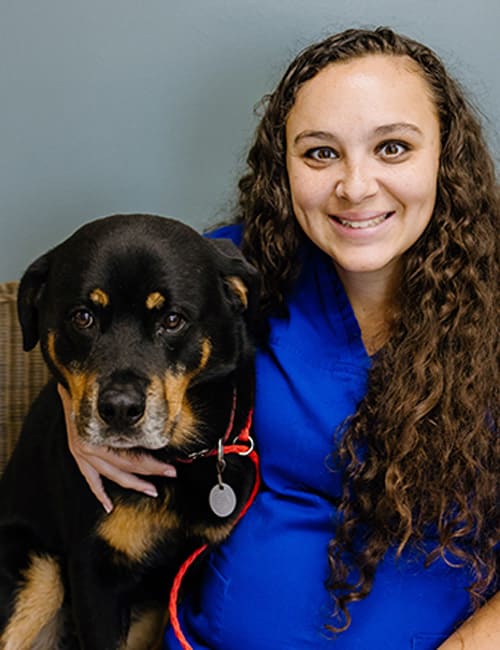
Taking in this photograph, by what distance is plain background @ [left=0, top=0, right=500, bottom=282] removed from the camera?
6.20ft

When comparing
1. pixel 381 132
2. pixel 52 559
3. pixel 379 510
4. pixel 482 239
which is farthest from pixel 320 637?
pixel 381 132

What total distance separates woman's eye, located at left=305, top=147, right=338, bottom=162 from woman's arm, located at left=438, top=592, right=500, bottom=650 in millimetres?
827

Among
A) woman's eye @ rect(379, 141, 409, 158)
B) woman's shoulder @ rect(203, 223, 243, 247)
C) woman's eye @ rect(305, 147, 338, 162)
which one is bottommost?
woman's shoulder @ rect(203, 223, 243, 247)

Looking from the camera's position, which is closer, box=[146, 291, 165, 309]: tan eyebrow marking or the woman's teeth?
box=[146, 291, 165, 309]: tan eyebrow marking

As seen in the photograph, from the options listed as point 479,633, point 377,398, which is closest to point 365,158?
point 377,398

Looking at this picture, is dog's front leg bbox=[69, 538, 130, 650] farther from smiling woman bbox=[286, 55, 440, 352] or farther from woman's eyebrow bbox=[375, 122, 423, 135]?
woman's eyebrow bbox=[375, 122, 423, 135]

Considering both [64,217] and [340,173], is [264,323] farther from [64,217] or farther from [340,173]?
[64,217]

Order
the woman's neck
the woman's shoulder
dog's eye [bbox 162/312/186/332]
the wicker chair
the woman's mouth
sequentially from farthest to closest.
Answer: the wicker chair, the woman's shoulder, the woman's neck, the woman's mouth, dog's eye [bbox 162/312/186/332]

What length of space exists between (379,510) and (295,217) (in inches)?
22.9

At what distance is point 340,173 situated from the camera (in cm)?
151

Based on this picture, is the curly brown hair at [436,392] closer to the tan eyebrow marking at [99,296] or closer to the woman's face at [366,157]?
the woman's face at [366,157]

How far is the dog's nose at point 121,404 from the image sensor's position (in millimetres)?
1302

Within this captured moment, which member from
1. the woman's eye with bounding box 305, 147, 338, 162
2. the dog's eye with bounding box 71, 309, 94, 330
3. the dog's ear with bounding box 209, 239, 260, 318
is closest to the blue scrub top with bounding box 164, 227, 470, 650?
the dog's ear with bounding box 209, 239, 260, 318

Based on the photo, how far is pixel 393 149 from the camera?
1.48 m
